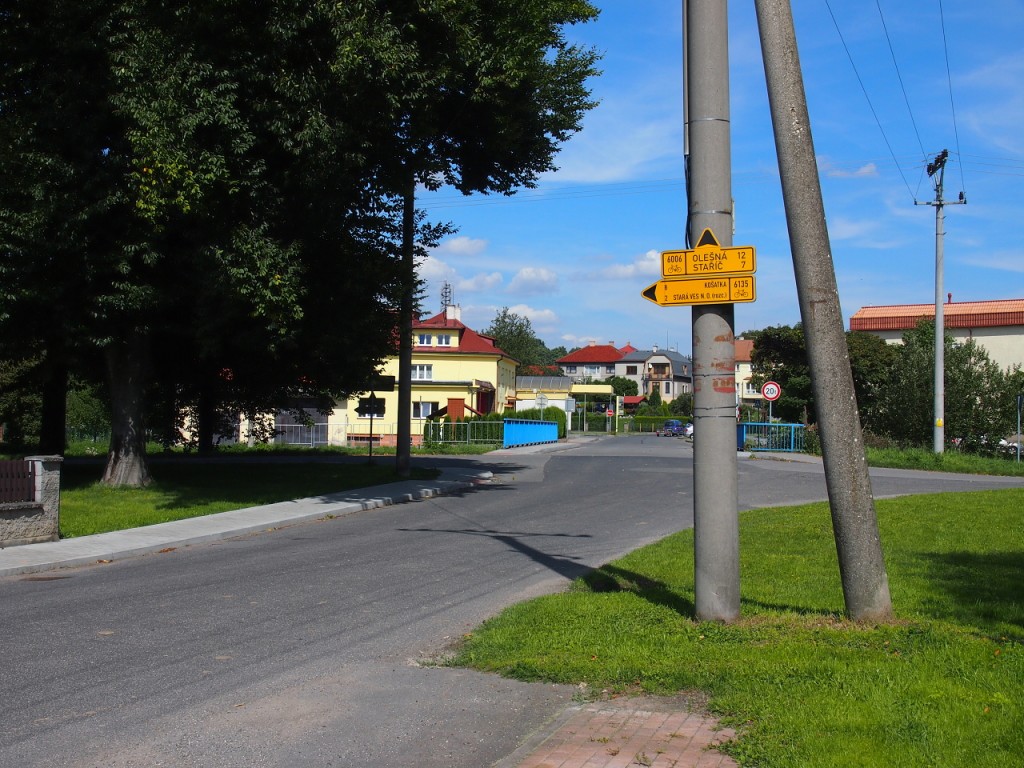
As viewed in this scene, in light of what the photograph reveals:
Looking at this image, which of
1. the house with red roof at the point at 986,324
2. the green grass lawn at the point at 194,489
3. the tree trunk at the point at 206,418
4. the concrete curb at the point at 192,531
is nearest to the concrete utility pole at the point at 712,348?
the concrete curb at the point at 192,531

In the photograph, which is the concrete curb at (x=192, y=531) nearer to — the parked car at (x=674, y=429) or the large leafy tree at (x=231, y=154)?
the large leafy tree at (x=231, y=154)

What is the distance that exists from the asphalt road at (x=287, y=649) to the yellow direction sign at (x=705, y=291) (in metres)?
2.97

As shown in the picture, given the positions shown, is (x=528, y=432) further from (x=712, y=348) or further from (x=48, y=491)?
(x=712, y=348)

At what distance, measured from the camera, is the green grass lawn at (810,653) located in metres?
4.64

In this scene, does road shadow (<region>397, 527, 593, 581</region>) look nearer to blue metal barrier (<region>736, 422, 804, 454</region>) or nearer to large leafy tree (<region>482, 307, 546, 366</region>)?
blue metal barrier (<region>736, 422, 804, 454</region>)

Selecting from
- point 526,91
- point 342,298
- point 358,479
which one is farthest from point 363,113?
point 358,479

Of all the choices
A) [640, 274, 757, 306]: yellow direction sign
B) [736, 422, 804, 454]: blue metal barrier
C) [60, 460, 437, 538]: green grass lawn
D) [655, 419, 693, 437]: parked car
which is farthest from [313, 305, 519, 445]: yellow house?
[640, 274, 757, 306]: yellow direction sign

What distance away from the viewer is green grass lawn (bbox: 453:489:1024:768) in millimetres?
4637

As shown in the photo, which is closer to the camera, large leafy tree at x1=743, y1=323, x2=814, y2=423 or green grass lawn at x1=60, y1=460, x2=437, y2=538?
green grass lawn at x1=60, y1=460, x2=437, y2=538

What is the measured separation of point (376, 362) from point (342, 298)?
4.81m

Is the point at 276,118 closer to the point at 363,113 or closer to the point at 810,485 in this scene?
the point at 363,113

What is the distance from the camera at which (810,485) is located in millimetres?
24234

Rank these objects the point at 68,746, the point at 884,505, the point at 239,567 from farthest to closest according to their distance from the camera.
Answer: the point at 884,505 → the point at 239,567 → the point at 68,746

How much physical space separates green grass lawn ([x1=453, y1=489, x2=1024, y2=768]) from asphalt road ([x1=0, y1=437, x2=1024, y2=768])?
1.80 feet
